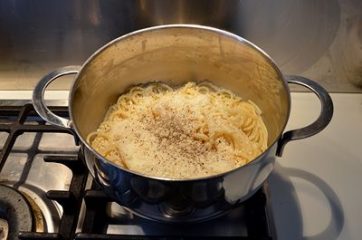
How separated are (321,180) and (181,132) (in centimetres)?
28

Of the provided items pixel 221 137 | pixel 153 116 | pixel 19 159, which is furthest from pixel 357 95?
pixel 19 159

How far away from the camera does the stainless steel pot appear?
1.75 feet

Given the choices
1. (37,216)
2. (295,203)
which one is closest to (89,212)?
(37,216)

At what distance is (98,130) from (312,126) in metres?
0.44

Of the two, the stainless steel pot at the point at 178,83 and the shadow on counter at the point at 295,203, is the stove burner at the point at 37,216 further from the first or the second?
the shadow on counter at the point at 295,203

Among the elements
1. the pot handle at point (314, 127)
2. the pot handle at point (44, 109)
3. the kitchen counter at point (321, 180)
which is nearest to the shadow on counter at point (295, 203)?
the kitchen counter at point (321, 180)

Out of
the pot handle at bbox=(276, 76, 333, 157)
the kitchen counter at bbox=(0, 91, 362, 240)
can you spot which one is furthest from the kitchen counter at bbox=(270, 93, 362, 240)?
the pot handle at bbox=(276, 76, 333, 157)

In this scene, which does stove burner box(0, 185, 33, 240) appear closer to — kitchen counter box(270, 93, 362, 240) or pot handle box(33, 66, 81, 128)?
pot handle box(33, 66, 81, 128)

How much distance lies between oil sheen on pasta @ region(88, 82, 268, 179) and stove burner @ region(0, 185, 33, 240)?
0.16 m

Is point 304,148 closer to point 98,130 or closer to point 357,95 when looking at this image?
point 357,95

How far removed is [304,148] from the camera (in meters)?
0.81

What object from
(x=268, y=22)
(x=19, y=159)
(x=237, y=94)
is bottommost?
(x=19, y=159)

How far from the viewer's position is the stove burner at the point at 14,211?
2.10 ft

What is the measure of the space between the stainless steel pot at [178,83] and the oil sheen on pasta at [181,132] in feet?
0.08
